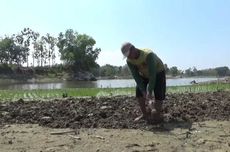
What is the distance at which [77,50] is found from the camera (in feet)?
393

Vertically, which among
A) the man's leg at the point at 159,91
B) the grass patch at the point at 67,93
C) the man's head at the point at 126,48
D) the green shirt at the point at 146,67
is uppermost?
the man's head at the point at 126,48

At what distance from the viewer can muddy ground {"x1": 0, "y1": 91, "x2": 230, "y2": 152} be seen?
707 cm

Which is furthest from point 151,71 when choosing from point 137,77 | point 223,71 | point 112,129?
point 223,71

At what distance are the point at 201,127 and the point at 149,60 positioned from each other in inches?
65.1

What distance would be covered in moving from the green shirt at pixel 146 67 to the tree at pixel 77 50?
110294mm

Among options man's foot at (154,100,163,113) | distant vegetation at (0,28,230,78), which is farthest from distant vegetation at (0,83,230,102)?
distant vegetation at (0,28,230,78)

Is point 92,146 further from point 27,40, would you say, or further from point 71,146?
point 27,40

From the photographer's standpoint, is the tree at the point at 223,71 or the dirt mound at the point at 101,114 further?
the tree at the point at 223,71

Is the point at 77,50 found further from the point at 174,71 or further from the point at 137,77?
the point at 137,77

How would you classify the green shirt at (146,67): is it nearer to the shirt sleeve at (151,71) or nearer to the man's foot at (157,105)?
the shirt sleeve at (151,71)

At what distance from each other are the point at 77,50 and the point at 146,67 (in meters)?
112

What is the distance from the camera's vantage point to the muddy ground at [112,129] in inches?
278

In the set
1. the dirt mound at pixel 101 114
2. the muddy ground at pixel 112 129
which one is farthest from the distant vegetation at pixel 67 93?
the muddy ground at pixel 112 129

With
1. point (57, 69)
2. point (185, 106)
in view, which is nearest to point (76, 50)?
point (57, 69)
